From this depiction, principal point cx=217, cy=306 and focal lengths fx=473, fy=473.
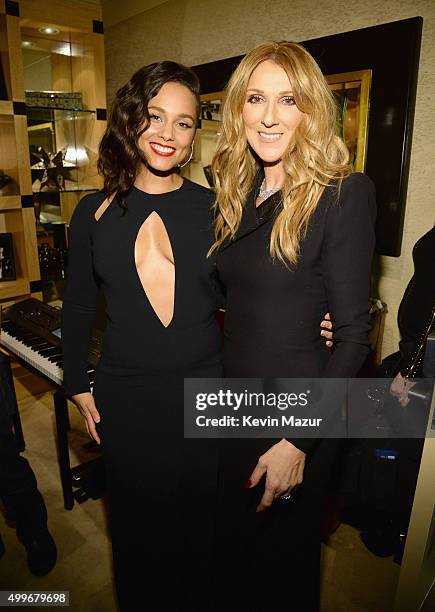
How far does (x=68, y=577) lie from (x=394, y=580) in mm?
1454

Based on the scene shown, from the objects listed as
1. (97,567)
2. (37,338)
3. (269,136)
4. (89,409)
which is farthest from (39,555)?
(269,136)

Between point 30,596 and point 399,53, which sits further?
point 399,53

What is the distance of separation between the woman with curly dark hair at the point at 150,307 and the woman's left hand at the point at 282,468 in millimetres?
363

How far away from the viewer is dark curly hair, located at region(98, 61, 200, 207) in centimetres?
147

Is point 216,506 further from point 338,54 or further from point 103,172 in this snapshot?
point 338,54

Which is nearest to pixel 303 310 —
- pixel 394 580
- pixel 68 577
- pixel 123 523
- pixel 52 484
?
pixel 123 523

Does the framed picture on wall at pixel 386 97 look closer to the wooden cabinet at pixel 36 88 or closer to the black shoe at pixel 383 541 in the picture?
the black shoe at pixel 383 541

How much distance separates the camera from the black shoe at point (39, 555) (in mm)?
2105

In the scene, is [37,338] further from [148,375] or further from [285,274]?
[285,274]

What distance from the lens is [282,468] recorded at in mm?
1223

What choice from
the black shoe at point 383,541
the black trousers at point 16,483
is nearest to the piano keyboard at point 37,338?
the black trousers at point 16,483

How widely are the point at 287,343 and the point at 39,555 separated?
163 cm

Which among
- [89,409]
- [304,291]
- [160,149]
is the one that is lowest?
[89,409]

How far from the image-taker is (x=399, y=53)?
84.9 inches
